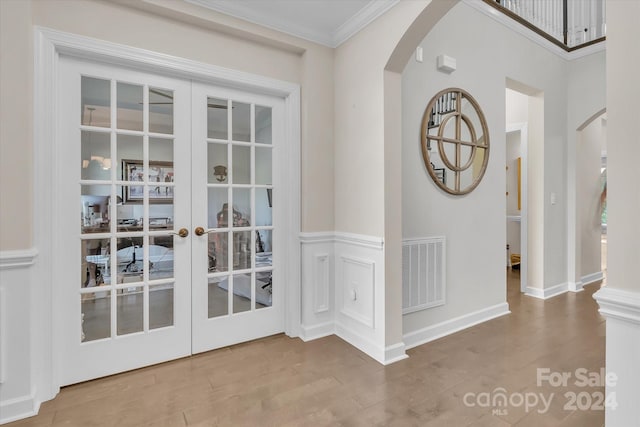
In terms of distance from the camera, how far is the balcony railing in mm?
3646

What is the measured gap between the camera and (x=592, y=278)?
4.44 metres

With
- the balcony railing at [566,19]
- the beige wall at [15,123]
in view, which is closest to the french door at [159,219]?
the beige wall at [15,123]

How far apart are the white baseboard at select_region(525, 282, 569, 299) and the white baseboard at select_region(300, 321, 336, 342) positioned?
2668 mm

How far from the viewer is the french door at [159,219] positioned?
78.7 inches

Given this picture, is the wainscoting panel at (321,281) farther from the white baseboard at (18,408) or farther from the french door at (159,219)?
the white baseboard at (18,408)

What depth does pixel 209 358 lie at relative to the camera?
7.63 ft

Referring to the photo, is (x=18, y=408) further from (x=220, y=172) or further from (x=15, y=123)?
(x=220, y=172)

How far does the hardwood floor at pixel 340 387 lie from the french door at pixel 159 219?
0.23m

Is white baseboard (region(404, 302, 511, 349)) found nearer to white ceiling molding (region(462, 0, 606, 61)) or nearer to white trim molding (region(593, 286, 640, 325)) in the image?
white trim molding (region(593, 286, 640, 325))

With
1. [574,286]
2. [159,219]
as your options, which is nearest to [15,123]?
[159,219]

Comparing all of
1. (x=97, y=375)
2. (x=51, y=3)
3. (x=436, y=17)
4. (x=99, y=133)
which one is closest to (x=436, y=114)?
(x=436, y=17)

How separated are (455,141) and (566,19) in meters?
2.97

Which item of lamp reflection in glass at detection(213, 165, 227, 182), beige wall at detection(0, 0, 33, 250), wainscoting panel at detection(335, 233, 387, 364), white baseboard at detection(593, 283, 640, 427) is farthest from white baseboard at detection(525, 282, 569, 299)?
beige wall at detection(0, 0, 33, 250)

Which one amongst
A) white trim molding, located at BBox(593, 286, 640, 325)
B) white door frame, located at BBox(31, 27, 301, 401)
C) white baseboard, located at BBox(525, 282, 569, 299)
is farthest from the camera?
white baseboard, located at BBox(525, 282, 569, 299)
